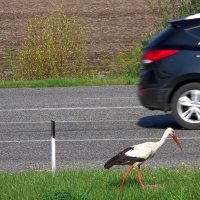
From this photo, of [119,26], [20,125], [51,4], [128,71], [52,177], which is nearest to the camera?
[52,177]

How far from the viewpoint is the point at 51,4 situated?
150ft

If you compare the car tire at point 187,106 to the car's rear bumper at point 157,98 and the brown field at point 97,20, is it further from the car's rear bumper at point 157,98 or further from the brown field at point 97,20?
the brown field at point 97,20

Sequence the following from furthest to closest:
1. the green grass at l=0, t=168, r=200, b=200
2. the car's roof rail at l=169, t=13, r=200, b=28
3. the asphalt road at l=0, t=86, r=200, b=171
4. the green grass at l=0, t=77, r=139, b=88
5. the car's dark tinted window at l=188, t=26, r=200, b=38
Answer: the green grass at l=0, t=77, r=139, b=88 → the car's roof rail at l=169, t=13, r=200, b=28 → the car's dark tinted window at l=188, t=26, r=200, b=38 → the asphalt road at l=0, t=86, r=200, b=171 → the green grass at l=0, t=168, r=200, b=200

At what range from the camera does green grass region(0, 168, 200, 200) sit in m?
8.95

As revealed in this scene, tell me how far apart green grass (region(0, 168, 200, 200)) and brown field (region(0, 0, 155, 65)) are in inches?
799

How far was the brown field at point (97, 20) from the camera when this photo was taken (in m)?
34.6

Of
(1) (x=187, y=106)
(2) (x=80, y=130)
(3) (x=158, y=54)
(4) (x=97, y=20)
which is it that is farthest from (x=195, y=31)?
(4) (x=97, y=20)

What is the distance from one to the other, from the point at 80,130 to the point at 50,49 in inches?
406

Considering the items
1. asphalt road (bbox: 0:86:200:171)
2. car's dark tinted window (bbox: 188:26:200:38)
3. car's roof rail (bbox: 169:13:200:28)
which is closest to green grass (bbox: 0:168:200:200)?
asphalt road (bbox: 0:86:200:171)

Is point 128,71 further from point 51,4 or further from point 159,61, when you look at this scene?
point 51,4

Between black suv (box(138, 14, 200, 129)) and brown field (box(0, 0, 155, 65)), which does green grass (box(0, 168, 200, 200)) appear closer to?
black suv (box(138, 14, 200, 129))

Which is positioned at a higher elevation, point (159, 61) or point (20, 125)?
point (159, 61)

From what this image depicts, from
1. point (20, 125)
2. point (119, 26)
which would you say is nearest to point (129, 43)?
point (119, 26)

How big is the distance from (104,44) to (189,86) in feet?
63.7
